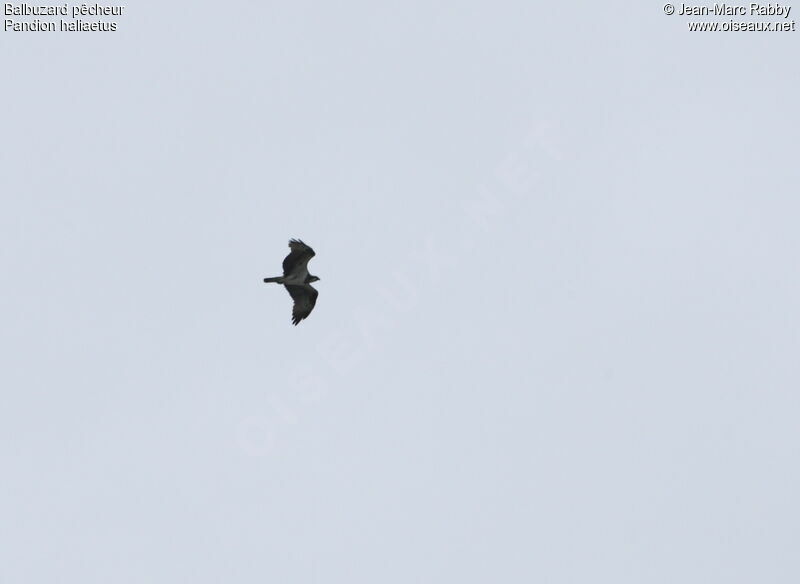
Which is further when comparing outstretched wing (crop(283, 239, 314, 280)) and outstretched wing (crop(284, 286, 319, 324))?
outstretched wing (crop(284, 286, 319, 324))

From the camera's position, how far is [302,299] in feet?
286

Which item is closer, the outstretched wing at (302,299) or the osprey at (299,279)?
the osprey at (299,279)

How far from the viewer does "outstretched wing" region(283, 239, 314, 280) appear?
83.3 m

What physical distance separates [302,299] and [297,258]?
403 centimetres

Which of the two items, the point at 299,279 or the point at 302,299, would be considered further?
the point at 302,299

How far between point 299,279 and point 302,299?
6.13ft

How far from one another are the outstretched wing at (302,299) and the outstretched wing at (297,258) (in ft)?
5.95

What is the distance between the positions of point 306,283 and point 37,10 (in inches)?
1365

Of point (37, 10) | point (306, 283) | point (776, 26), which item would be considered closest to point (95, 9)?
point (37, 10)

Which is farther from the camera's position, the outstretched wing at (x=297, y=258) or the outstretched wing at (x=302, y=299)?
the outstretched wing at (x=302, y=299)

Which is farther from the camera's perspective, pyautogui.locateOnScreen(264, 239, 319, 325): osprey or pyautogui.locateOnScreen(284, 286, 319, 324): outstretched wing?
pyautogui.locateOnScreen(284, 286, 319, 324): outstretched wing

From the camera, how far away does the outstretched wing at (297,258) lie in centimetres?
8331

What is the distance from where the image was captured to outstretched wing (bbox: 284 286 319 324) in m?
86.9

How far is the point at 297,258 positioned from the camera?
8406 centimetres
